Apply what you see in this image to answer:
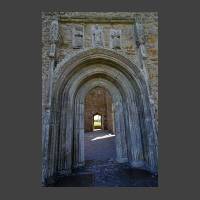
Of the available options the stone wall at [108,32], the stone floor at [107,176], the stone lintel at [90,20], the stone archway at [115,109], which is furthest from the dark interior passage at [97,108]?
the stone lintel at [90,20]

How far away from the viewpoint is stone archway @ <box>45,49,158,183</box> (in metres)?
5.10

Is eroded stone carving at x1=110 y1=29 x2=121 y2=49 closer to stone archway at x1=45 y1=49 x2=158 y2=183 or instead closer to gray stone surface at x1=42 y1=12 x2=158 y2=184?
gray stone surface at x1=42 y1=12 x2=158 y2=184

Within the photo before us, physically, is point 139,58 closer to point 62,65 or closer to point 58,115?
point 62,65

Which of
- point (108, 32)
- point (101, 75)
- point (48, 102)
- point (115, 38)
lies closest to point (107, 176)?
point (48, 102)

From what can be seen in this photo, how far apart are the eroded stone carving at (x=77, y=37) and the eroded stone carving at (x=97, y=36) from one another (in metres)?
0.33

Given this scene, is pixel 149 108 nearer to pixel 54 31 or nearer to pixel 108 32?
pixel 108 32

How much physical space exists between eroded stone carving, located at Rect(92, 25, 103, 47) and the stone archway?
217mm

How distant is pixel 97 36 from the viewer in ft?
18.4

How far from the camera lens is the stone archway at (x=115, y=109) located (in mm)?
5102

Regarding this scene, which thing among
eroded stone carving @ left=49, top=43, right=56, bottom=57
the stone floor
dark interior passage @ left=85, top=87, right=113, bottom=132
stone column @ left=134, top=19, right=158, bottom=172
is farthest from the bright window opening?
eroded stone carving @ left=49, top=43, right=56, bottom=57

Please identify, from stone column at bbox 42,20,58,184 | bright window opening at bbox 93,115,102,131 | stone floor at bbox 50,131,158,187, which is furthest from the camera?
bright window opening at bbox 93,115,102,131

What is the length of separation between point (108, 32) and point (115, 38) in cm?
26

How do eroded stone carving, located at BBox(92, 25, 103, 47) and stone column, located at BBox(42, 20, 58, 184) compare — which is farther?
eroded stone carving, located at BBox(92, 25, 103, 47)

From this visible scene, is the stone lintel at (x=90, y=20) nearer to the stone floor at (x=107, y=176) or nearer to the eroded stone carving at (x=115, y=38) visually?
the eroded stone carving at (x=115, y=38)
